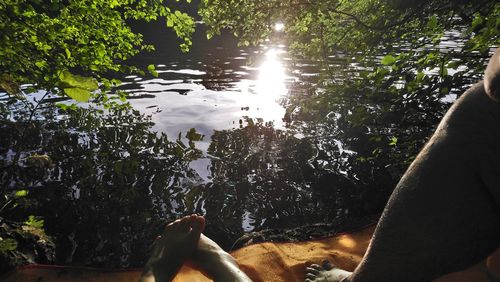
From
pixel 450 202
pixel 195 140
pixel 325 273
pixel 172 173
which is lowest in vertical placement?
pixel 172 173

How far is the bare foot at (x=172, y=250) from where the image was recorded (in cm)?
312

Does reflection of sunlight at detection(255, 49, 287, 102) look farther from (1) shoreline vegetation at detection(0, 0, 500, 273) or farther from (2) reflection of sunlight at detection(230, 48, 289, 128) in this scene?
(1) shoreline vegetation at detection(0, 0, 500, 273)

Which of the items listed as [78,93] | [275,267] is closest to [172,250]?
[275,267]

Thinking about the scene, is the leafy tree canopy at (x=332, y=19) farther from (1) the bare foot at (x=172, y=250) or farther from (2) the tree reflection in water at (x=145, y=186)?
(1) the bare foot at (x=172, y=250)

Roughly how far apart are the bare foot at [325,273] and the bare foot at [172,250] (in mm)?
1187

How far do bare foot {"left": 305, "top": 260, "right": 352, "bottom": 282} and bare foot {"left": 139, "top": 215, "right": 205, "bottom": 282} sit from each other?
1.19 meters

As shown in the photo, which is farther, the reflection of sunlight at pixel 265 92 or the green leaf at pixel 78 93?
the reflection of sunlight at pixel 265 92

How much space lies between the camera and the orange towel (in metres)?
3.21

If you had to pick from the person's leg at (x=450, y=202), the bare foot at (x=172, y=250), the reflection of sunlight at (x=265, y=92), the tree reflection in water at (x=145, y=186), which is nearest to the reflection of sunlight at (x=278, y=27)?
the tree reflection in water at (x=145, y=186)

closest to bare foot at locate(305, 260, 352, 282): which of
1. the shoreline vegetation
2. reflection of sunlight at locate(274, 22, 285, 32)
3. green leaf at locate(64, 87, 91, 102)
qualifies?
the shoreline vegetation

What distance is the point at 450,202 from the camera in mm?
2016

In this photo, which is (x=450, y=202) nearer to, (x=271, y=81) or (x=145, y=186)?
(x=145, y=186)

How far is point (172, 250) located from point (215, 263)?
47cm

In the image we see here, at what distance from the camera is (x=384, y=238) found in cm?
223
